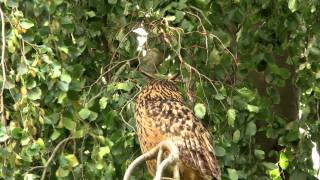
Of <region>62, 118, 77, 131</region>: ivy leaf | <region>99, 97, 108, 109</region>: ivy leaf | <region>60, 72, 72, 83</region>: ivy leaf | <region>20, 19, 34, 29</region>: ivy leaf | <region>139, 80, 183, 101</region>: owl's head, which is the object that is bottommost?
<region>62, 118, 77, 131</region>: ivy leaf

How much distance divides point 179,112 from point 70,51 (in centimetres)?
56

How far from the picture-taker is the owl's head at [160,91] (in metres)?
2.76

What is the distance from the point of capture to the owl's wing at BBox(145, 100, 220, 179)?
2457 mm

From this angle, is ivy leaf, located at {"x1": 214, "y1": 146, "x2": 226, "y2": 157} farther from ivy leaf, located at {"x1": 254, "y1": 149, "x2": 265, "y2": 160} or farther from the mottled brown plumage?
ivy leaf, located at {"x1": 254, "y1": 149, "x2": 265, "y2": 160}

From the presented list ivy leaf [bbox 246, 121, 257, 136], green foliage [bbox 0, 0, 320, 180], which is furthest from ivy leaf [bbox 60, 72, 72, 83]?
ivy leaf [bbox 246, 121, 257, 136]

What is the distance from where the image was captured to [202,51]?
3115 mm

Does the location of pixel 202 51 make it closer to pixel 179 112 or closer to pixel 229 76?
pixel 229 76

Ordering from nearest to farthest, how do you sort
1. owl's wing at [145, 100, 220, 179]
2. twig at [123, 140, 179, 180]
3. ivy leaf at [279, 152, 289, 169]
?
twig at [123, 140, 179, 180] → owl's wing at [145, 100, 220, 179] → ivy leaf at [279, 152, 289, 169]

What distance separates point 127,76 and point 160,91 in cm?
36

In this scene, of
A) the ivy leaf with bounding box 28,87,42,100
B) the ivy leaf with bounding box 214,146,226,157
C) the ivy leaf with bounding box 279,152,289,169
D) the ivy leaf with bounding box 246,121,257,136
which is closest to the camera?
the ivy leaf with bounding box 28,87,42,100

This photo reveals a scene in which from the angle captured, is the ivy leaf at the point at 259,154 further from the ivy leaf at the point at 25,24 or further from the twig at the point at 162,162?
the twig at the point at 162,162

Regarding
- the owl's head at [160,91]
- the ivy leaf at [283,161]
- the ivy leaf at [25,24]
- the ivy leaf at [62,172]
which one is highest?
the ivy leaf at [25,24]

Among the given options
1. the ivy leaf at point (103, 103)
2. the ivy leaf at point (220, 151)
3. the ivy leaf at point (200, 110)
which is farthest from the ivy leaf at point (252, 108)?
the ivy leaf at point (103, 103)

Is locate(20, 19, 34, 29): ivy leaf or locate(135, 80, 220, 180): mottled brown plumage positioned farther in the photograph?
locate(20, 19, 34, 29): ivy leaf
